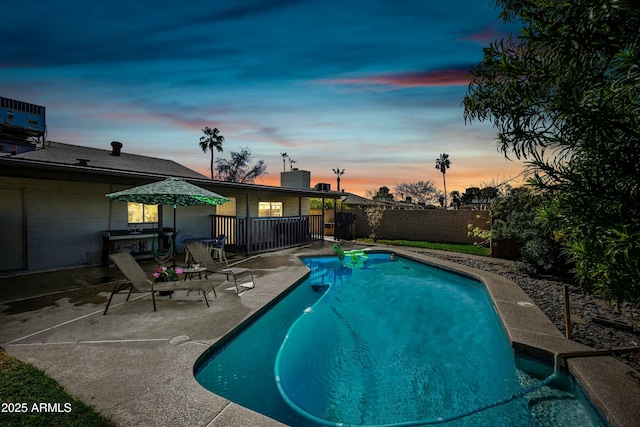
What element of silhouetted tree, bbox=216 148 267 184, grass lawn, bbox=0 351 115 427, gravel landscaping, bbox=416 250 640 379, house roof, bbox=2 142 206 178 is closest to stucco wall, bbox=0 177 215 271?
house roof, bbox=2 142 206 178

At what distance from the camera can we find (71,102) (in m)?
10.5

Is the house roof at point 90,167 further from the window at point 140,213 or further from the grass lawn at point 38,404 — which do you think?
the grass lawn at point 38,404

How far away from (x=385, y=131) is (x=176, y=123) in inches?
406

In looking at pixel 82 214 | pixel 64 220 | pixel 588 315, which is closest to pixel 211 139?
pixel 82 214

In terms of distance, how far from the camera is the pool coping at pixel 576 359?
285 cm

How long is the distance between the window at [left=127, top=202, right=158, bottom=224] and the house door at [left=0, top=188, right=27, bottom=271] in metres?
2.72

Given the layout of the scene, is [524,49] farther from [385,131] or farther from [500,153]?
[385,131]

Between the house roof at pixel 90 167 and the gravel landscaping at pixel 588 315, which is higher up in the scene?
the house roof at pixel 90 167

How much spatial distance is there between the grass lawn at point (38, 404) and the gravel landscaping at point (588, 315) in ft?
19.8

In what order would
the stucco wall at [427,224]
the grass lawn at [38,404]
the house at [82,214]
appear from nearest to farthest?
the grass lawn at [38,404] → the house at [82,214] → the stucco wall at [427,224]

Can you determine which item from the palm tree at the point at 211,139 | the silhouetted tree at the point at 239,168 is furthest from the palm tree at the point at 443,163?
the palm tree at the point at 211,139

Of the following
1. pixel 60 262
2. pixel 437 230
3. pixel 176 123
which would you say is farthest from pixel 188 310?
pixel 437 230

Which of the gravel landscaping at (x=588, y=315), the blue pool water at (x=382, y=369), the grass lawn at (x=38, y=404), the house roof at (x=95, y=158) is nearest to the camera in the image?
the grass lawn at (x=38, y=404)

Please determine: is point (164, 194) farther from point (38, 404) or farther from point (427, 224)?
point (427, 224)
